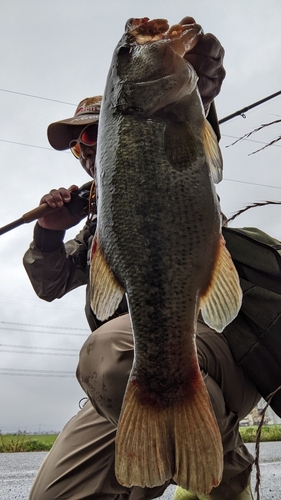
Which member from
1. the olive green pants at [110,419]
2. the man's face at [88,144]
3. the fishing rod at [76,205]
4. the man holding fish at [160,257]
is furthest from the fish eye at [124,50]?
the man's face at [88,144]

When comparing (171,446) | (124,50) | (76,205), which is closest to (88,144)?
(76,205)

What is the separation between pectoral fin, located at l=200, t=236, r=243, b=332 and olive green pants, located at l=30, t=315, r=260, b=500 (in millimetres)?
596

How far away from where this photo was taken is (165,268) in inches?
56.4

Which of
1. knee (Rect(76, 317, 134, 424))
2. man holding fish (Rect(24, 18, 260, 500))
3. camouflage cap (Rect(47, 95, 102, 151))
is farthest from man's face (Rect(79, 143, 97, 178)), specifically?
knee (Rect(76, 317, 134, 424))

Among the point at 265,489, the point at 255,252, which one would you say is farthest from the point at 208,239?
the point at 265,489

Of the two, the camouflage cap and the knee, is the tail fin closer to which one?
the knee

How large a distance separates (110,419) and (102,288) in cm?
80

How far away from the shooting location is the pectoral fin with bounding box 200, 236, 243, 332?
1.40 m

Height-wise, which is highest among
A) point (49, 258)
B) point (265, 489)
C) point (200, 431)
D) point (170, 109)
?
point (170, 109)

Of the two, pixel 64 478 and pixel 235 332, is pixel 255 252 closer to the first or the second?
pixel 235 332

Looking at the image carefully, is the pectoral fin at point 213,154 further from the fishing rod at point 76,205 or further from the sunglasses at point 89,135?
the sunglasses at point 89,135

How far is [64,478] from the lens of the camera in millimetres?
2410

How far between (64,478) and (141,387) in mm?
1355

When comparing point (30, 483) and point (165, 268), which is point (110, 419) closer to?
point (165, 268)
